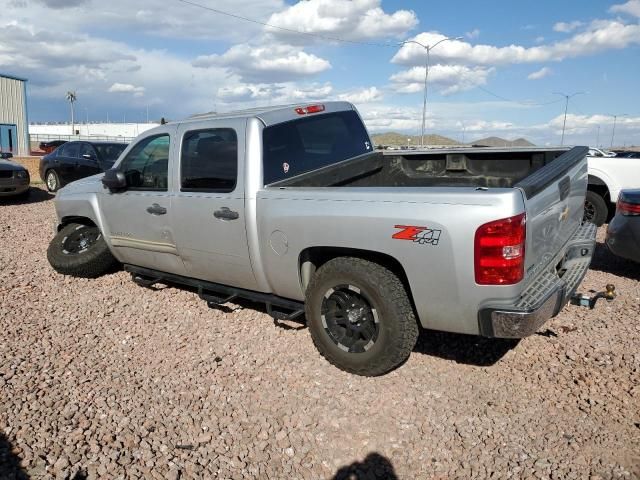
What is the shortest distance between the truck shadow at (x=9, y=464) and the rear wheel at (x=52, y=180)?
12.7 m

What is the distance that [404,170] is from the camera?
5.30m

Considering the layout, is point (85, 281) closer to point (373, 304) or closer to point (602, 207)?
point (373, 304)

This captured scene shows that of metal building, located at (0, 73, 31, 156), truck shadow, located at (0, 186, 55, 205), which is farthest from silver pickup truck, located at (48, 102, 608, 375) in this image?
metal building, located at (0, 73, 31, 156)

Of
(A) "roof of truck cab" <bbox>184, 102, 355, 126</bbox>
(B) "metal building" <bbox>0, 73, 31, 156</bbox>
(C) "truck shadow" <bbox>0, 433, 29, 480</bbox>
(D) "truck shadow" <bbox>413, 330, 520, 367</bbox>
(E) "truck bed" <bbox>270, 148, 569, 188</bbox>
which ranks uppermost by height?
(B) "metal building" <bbox>0, 73, 31, 156</bbox>

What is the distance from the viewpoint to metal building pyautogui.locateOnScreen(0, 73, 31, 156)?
44219mm

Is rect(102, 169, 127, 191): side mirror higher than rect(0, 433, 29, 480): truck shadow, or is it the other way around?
rect(102, 169, 127, 191): side mirror

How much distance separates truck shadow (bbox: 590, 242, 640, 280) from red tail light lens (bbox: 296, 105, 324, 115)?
418 cm

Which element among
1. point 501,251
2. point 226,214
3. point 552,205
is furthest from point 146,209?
point 552,205

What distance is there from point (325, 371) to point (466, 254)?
1461mm

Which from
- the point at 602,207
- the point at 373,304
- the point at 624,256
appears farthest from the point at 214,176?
the point at 602,207

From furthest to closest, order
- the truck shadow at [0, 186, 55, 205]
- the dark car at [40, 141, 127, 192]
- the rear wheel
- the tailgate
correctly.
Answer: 1. the rear wheel
2. the dark car at [40, 141, 127, 192]
3. the truck shadow at [0, 186, 55, 205]
4. the tailgate

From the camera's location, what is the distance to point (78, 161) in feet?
45.8

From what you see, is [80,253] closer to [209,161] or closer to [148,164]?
[148,164]

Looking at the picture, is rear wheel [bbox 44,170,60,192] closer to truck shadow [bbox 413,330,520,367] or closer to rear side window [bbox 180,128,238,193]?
rear side window [bbox 180,128,238,193]
